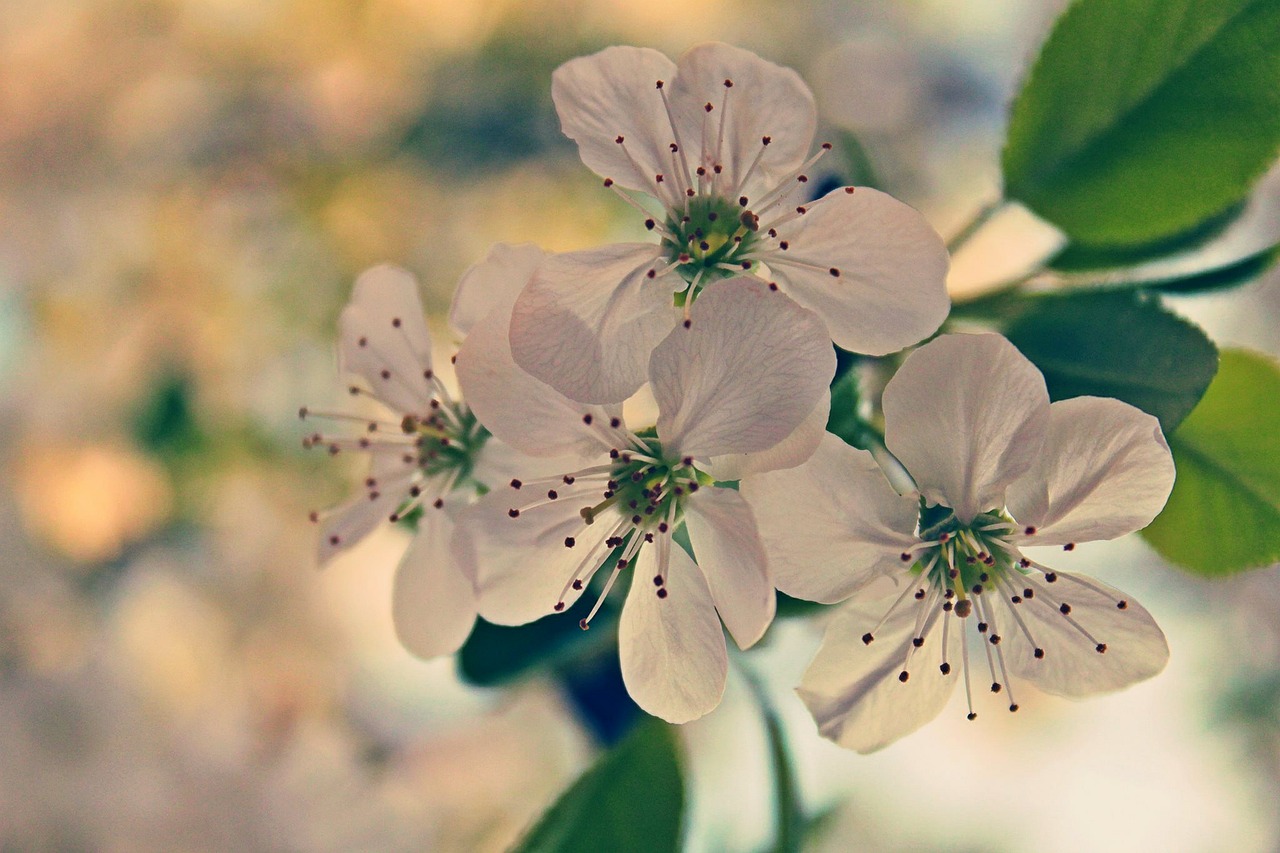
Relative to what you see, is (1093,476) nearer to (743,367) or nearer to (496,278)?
(743,367)

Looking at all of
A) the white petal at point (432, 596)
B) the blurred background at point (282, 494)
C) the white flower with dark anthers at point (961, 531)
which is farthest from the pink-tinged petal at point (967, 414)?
the blurred background at point (282, 494)

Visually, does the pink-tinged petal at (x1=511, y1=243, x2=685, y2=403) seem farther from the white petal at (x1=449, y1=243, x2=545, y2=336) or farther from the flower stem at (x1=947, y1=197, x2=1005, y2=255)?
the flower stem at (x1=947, y1=197, x2=1005, y2=255)

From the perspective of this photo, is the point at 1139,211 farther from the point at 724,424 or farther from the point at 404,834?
the point at 404,834

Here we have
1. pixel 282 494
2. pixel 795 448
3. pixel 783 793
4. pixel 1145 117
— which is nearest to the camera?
pixel 795 448

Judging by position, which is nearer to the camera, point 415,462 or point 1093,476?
point 1093,476

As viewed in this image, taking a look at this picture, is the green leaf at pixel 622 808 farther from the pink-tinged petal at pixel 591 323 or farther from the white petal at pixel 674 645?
the pink-tinged petal at pixel 591 323

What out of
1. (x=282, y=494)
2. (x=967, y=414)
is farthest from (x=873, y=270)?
(x=282, y=494)
